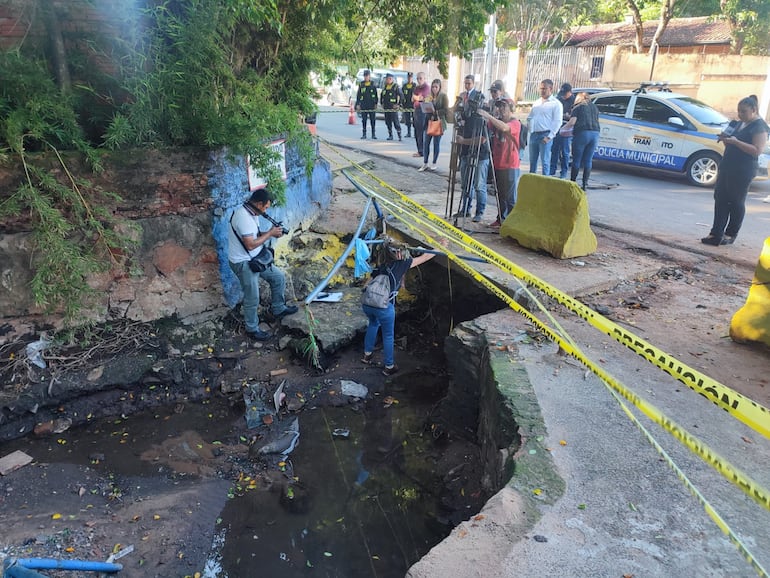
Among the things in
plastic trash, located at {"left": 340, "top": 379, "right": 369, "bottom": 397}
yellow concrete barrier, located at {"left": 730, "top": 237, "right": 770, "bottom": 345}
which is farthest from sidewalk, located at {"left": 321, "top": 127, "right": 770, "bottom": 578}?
plastic trash, located at {"left": 340, "top": 379, "right": 369, "bottom": 397}

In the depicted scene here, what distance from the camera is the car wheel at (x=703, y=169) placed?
35.3ft

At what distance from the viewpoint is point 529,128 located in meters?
9.96

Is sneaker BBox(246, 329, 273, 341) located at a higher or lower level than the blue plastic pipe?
higher

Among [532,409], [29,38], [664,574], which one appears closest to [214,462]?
[532,409]

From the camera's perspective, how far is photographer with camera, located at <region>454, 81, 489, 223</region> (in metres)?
7.32

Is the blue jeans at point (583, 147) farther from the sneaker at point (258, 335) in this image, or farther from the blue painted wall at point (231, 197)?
the sneaker at point (258, 335)

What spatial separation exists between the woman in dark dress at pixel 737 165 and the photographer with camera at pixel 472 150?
2.84 m

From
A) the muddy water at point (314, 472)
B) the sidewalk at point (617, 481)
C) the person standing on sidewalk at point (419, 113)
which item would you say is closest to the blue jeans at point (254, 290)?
the muddy water at point (314, 472)

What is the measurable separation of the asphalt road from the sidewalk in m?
2.60

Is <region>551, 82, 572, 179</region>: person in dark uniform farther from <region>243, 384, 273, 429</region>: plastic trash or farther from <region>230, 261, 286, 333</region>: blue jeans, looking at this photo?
<region>243, 384, 273, 429</region>: plastic trash

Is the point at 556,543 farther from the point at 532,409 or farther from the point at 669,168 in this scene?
the point at 669,168

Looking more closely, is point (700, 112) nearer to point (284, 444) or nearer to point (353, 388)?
point (353, 388)

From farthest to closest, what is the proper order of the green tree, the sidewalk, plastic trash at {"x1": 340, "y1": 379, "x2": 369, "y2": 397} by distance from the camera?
1. the green tree
2. plastic trash at {"x1": 340, "y1": 379, "x2": 369, "y2": 397}
3. the sidewalk

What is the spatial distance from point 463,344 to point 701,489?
6.90 ft
